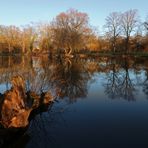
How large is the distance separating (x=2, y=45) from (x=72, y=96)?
74309 millimetres

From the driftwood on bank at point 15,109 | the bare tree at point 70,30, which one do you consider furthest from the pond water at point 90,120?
the bare tree at point 70,30

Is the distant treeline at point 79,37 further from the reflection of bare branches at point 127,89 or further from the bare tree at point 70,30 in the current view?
the reflection of bare branches at point 127,89

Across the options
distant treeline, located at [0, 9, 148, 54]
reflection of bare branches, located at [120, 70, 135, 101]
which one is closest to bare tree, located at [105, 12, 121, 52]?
distant treeline, located at [0, 9, 148, 54]

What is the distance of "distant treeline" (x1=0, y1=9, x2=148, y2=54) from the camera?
6850 cm

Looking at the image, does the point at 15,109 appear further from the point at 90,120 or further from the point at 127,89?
the point at 127,89

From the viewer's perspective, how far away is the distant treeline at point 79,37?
6850cm

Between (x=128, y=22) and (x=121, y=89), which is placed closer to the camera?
(x=121, y=89)

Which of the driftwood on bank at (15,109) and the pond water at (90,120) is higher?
the driftwood on bank at (15,109)

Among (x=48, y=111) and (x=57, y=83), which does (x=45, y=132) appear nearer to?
(x=48, y=111)

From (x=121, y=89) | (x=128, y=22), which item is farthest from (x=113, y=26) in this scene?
(x=121, y=89)

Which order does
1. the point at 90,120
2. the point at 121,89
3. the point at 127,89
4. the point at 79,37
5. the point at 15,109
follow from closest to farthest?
1. the point at 15,109
2. the point at 90,120
3. the point at 127,89
4. the point at 121,89
5. the point at 79,37

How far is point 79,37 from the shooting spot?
2667 inches

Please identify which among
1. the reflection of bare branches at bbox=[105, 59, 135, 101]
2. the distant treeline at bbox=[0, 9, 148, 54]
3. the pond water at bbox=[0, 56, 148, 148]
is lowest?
the pond water at bbox=[0, 56, 148, 148]

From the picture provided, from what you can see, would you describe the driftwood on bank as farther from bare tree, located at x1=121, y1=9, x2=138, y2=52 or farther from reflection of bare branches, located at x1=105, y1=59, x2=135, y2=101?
bare tree, located at x1=121, y1=9, x2=138, y2=52
